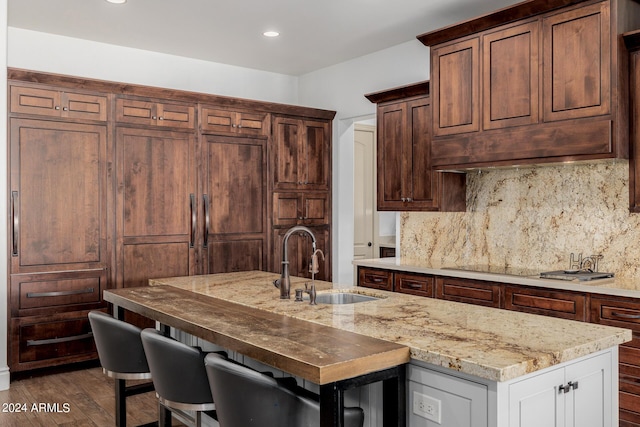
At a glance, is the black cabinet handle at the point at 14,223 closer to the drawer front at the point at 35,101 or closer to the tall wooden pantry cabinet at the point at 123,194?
the tall wooden pantry cabinet at the point at 123,194

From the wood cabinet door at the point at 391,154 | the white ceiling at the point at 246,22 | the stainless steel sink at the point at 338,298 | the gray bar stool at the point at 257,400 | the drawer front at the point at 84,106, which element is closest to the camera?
the gray bar stool at the point at 257,400

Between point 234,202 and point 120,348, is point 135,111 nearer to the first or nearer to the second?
point 234,202

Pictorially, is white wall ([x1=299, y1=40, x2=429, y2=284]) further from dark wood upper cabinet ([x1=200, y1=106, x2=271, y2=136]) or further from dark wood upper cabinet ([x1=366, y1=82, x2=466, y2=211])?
dark wood upper cabinet ([x1=200, y1=106, x2=271, y2=136])

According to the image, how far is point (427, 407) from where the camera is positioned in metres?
1.88

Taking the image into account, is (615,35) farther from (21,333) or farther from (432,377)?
(21,333)

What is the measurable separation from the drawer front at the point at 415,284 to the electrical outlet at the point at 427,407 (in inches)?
99.3

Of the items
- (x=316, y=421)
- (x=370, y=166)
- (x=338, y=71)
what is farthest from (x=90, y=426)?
(x=370, y=166)

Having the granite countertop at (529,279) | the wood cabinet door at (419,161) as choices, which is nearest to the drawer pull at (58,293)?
the granite countertop at (529,279)

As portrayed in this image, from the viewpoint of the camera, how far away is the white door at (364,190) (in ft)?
24.1

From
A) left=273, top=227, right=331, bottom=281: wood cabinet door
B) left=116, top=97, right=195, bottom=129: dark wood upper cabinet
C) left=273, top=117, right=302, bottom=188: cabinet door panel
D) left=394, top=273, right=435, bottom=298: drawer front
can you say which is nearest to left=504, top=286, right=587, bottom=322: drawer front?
left=394, top=273, right=435, bottom=298: drawer front

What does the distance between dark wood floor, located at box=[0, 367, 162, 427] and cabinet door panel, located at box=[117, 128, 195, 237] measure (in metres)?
1.29

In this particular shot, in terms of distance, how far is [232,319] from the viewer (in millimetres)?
2381

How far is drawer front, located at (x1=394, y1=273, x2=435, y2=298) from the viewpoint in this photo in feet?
14.5

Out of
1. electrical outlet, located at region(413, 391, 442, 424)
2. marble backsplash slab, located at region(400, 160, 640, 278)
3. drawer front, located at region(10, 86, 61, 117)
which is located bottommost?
electrical outlet, located at region(413, 391, 442, 424)
